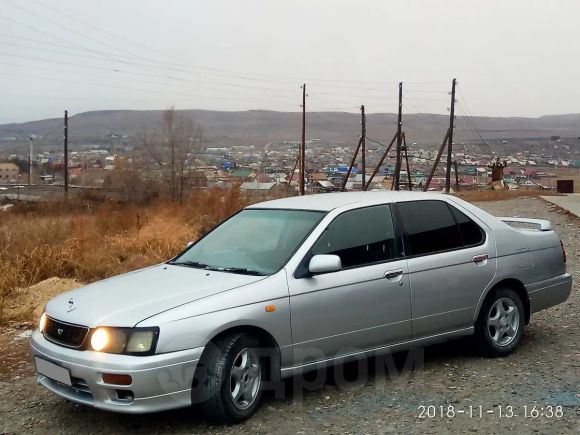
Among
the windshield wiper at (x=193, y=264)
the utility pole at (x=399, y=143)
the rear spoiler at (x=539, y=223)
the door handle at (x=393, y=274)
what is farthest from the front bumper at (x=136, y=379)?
the utility pole at (x=399, y=143)

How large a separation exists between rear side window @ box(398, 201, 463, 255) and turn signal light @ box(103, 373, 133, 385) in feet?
8.04

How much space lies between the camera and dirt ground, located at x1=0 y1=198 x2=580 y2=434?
4168mm

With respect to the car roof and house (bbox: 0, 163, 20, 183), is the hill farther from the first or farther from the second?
the car roof

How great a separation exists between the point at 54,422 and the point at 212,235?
1994 mm

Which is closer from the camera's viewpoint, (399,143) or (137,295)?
(137,295)

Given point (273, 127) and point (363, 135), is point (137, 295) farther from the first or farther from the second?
point (273, 127)

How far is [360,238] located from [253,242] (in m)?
0.84

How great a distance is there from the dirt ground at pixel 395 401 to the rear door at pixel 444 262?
17.4 inches

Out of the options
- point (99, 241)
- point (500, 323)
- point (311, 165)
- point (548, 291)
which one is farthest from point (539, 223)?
point (311, 165)

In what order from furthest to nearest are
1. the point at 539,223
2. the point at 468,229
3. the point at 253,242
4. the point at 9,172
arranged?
the point at 9,172
the point at 539,223
the point at 468,229
the point at 253,242

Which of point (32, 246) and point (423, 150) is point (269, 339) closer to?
point (32, 246)

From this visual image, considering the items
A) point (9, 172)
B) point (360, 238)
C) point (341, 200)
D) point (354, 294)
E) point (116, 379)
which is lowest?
point (116, 379)

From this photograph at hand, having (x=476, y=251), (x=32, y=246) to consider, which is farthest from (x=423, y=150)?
(x=476, y=251)

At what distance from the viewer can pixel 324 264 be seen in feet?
14.9
